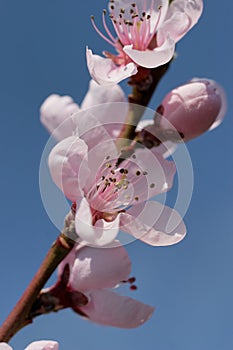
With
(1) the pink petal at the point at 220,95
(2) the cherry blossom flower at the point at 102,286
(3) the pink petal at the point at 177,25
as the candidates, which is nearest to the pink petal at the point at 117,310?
(2) the cherry blossom flower at the point at 102,286

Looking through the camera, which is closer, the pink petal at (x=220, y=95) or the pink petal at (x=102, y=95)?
the pink petal at (x=220, y=95)

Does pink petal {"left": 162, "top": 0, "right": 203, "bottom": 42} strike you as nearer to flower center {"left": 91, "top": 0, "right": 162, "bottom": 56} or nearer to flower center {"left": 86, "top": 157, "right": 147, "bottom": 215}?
flower center {"left": 91, "top": 0, "right": 162, "bottom": 56}

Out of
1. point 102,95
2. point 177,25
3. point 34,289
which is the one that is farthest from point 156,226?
point 102,95

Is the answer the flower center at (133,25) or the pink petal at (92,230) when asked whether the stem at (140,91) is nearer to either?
the flower center at (133,25)

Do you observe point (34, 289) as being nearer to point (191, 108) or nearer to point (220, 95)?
point (191, 108)

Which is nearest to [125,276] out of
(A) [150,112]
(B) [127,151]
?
(B) [127,151]

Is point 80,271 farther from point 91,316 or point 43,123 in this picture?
point 43,123

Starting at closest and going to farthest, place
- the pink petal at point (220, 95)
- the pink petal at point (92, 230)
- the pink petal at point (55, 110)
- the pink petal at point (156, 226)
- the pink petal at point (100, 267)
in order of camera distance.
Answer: the pink petal at point (92, 230)
the pink petal at point (156, 226)
the pink petal at point (100, 267)
the pink petal at point (220, 95)
the pink petal at point (55, 110)

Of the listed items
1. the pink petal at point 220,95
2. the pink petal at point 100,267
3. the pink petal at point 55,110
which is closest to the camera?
the pink petal at point 100,267
